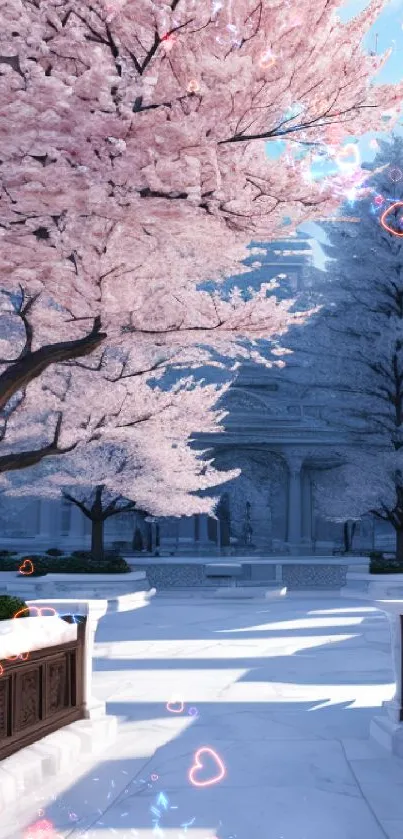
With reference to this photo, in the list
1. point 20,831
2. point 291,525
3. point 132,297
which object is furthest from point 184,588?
point 20,831

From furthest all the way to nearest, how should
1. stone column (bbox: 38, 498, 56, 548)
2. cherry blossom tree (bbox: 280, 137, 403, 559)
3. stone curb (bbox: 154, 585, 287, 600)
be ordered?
stone column (bbox: 38, 498, 56, 548) → cherry blossom tree (bbox: 280, 137, 403, 559) → stone curb (bbox: 154, 585, 287, 600)

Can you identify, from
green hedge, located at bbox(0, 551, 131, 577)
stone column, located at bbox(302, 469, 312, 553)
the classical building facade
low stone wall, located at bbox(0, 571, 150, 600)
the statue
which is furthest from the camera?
the statue

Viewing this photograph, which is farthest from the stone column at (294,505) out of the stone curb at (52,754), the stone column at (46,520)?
the stone curb at (52,754)

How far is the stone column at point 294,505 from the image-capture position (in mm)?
34666

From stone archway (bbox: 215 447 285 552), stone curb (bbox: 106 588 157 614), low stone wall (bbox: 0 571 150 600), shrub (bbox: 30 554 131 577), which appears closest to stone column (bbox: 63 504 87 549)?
stone archway (bbox: 215 447 285 552)

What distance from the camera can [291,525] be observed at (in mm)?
35219

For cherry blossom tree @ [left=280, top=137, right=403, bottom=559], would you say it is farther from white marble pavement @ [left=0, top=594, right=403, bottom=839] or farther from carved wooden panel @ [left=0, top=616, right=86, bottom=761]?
carved wooden panel @ [left=0, top=616, right=86, bottom=761]

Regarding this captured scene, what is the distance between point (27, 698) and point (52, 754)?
45 centimetres

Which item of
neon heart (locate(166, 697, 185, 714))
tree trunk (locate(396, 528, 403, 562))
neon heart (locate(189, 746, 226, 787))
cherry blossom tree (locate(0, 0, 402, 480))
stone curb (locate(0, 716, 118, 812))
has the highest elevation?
cherry blossom tree (locate(0, 0, 402, 480))

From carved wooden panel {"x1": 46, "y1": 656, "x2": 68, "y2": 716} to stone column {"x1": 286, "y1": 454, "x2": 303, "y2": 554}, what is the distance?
27.9 m

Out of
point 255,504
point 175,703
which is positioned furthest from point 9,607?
point 255,504

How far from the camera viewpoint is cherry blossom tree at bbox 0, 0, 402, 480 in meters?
5.97

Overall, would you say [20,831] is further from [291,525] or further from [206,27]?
[291,525]

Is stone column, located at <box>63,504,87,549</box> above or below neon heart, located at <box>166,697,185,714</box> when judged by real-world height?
above
